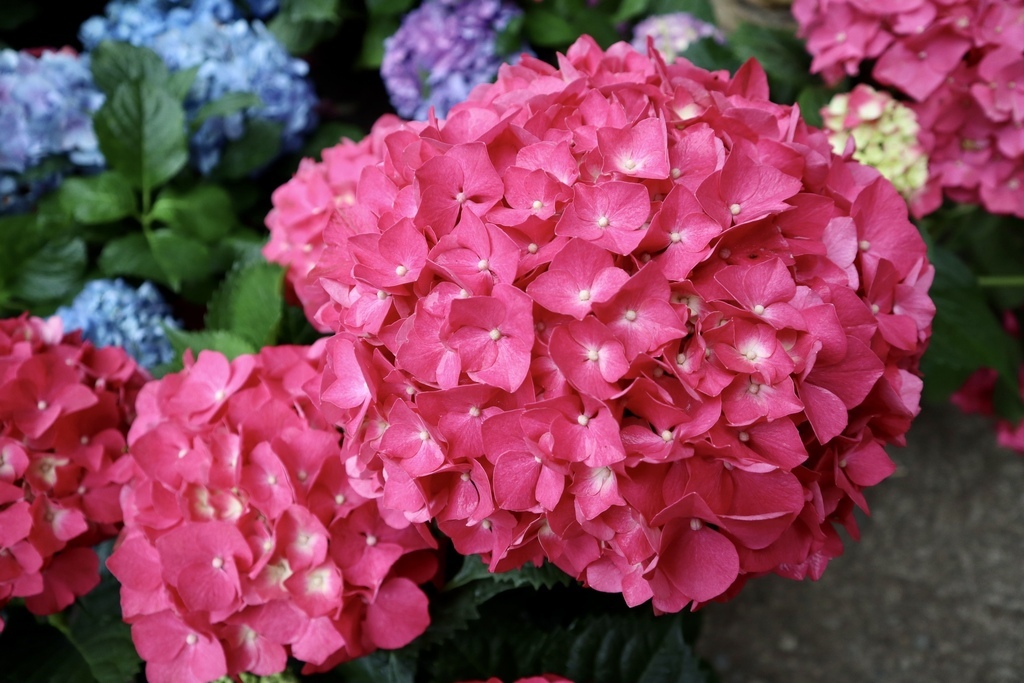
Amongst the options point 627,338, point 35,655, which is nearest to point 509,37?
point 627,338

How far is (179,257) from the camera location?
109 cm

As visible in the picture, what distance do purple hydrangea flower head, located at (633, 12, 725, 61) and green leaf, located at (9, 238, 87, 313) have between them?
34.7 inches

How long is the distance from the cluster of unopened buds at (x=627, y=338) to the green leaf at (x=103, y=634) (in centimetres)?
38

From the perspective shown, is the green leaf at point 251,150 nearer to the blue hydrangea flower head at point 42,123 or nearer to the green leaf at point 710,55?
the blue hydrangea flower head at point 42,123

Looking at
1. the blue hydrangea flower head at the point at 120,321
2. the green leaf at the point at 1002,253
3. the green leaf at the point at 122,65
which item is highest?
the green leaf at the point at 122,65

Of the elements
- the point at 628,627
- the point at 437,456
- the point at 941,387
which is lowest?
the point at 941,387

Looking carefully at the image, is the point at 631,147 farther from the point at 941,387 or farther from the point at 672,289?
the point at 941,387

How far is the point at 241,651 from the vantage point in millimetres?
688

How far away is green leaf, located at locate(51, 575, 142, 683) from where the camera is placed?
805 millimetres

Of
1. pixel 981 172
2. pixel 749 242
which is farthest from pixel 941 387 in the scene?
pixel 749 242

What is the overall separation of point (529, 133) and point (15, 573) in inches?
22.5

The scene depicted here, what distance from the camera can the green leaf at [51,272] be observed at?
1.04 meters

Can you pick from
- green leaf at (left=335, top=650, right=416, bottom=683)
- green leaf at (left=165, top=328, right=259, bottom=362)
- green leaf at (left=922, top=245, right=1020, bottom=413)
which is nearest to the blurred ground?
green leaf at (left=922, top=245, right=1020, bottom=413)

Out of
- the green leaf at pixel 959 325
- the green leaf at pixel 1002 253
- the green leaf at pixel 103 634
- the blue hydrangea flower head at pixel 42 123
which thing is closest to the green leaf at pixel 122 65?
the blue hydrangea flower head at pixel 42 123
